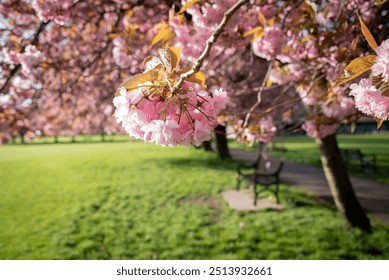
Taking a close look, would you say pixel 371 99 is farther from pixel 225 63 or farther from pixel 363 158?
pixel 363 158

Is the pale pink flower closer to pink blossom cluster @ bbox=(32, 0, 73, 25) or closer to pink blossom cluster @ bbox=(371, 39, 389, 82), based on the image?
pink blossom cluster @ bbox=(371, 39, 389, 82)

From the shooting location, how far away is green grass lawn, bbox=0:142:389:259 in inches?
171

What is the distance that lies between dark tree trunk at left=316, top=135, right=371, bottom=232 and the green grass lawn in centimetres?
21

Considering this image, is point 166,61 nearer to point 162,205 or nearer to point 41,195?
point 162,205

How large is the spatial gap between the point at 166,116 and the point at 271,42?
1.93 metres

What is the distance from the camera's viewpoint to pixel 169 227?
5.32 meters

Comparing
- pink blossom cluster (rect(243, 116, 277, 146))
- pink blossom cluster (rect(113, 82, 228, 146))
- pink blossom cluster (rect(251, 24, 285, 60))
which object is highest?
pink blossom cluster (rect(251, 24, 285, 60))

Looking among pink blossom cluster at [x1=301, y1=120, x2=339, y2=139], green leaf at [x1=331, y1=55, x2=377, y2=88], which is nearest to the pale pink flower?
green leaf at [x1=331, y1=55, x2=377, y2=88]

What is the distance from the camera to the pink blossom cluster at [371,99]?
3.14ft

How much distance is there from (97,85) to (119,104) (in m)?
6.46

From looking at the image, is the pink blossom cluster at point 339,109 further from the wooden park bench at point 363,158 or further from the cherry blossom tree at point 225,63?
the wooden park bench at point 363,158

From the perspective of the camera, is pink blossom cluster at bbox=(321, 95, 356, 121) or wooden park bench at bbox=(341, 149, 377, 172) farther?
wooden park bench at bbox=(341, 149, 377, 172)

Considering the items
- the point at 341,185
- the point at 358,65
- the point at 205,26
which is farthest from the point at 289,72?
the point at 358,65

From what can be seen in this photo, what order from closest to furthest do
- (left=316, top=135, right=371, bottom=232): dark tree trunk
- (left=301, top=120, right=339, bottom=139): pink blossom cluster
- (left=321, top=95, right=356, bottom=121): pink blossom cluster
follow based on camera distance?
(left=321, top=95, right=356, bottom=121): pink blossom cluster < (left=301, top=120, right=339, bottom=139): pink blossom cluster < (left=316, top=135, right=371, bottom=232): dark tree trunk
